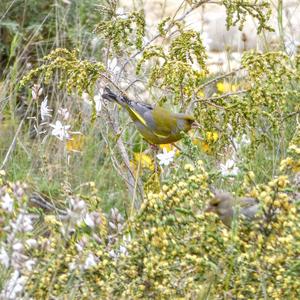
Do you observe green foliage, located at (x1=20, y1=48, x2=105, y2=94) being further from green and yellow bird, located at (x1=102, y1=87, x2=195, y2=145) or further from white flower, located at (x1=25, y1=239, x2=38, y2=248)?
white flower, located at (x1=25, y1=239, x2=38, y2=248)

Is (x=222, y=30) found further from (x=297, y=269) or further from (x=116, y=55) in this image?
(x=297, y=269)

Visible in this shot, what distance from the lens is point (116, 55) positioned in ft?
15.7

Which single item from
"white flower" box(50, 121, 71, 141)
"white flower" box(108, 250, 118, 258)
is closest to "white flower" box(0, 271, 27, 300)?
"white flower" box(108, 250, 118, 258)

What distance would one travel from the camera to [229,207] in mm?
3248

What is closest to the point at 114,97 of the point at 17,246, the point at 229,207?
the point at 229,207

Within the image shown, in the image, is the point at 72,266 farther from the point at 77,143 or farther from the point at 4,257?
the point at 77,143

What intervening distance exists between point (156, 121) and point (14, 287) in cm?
166

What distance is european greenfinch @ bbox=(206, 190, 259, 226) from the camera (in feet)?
10.4

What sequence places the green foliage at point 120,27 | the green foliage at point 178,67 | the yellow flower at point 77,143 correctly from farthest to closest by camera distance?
the yellow flower at point 77,143
the green foliage at point 120,27
the green foliage at point 178,67

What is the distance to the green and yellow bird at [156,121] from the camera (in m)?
4.34

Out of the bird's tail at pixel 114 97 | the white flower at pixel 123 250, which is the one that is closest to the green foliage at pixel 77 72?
the bird's tail at pixel 114 97

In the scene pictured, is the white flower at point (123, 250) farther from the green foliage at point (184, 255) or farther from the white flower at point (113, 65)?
the white flower at point (113, 65)

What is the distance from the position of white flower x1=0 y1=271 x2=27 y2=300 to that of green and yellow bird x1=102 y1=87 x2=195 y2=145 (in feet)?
4.96

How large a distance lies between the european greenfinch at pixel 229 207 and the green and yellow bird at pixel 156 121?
41.0 inches
